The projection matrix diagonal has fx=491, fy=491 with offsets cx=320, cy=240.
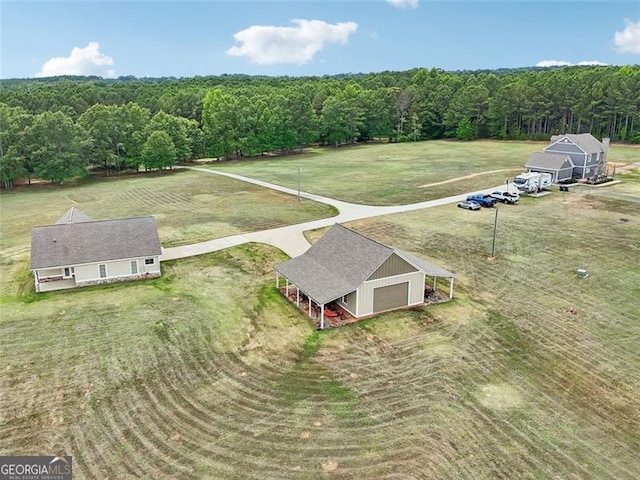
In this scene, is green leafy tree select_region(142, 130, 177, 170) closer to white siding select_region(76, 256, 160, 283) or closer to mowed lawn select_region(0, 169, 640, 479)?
white siding select_region(76, 256, 160, 283)

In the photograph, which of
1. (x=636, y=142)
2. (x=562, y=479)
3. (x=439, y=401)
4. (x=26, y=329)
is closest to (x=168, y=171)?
(x=26, y=329)

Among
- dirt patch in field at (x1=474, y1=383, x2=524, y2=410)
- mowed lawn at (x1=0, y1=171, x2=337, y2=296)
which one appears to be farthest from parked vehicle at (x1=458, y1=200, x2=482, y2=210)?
dirt patch in field at (x1=474, y1=383, x2=524, y2=410)

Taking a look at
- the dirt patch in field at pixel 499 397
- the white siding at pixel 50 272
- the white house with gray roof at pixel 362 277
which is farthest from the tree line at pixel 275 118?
the dirt patch in field at pixel 499 397

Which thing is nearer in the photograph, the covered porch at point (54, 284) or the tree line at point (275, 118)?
the covered porch at point (54, 284)

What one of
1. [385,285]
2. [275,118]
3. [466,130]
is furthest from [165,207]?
Answer: [466,130]

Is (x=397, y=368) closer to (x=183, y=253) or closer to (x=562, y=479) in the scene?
(x=562, y=479)

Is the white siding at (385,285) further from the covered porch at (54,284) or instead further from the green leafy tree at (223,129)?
the green leafy tree at (223,129)
